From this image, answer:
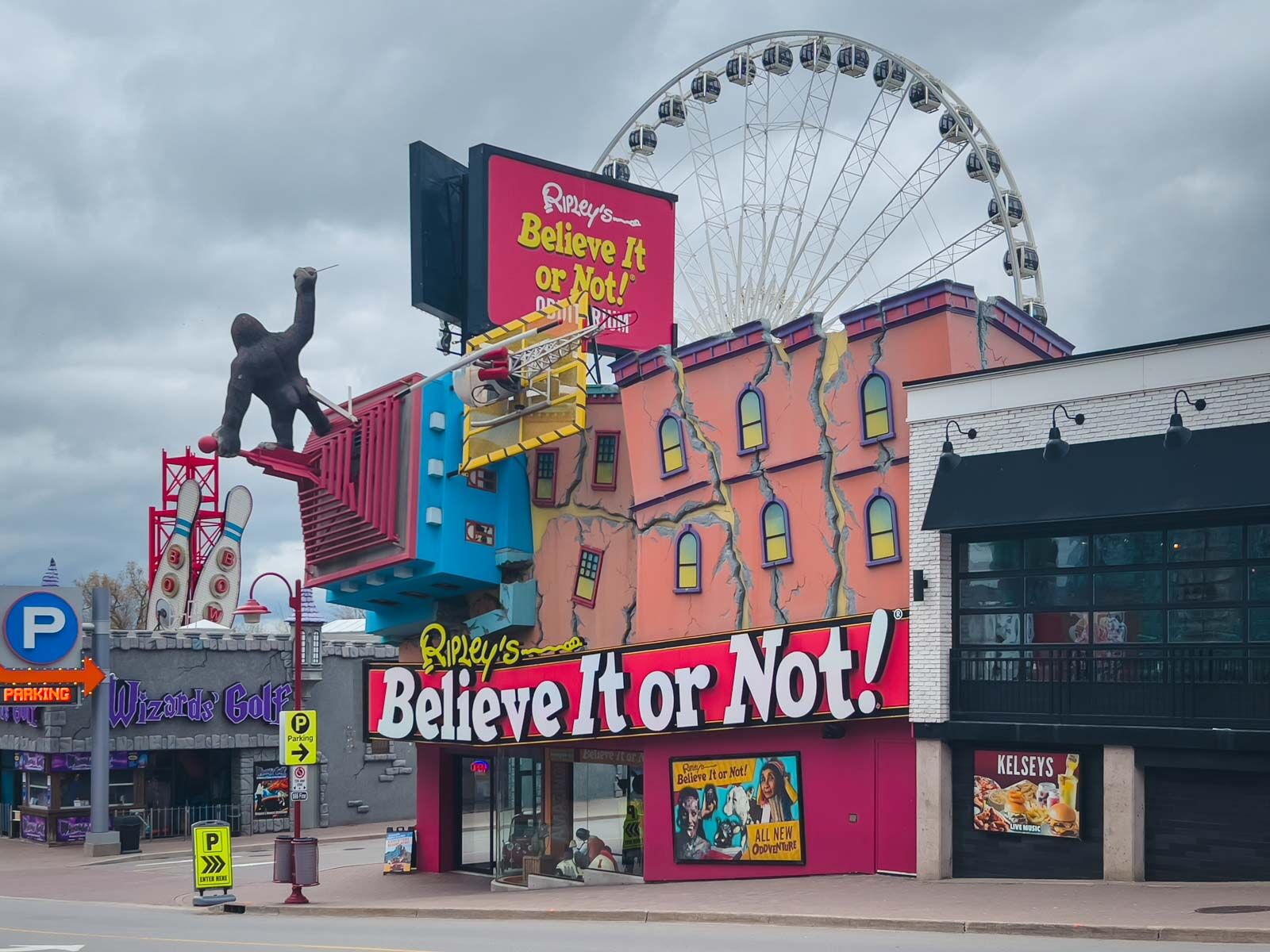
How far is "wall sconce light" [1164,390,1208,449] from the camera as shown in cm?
2119

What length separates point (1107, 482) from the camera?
71.8ft

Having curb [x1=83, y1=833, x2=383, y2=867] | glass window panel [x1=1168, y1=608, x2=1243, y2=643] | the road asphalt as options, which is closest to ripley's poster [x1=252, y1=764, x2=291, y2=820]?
curb [x1=83, y1=833, x2=383, y2=867]

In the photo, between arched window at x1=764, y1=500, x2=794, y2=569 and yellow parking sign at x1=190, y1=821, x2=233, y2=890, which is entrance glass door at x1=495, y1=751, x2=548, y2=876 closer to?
yellow parking sign at x1=190, y1=821, x2=233, y2=890

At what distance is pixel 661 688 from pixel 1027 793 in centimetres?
815

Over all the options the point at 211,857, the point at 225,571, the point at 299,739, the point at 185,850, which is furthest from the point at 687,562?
the point at 225,571

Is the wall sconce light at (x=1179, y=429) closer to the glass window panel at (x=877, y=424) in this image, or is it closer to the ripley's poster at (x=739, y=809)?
the glass window panel at (x=877, y=424)

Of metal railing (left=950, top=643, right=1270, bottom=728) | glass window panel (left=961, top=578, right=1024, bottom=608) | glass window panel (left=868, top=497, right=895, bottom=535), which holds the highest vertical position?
glass window panel (left=868, top=497, right=895, bottom=535)

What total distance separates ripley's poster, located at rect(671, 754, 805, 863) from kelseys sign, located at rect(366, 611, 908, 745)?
95 cm

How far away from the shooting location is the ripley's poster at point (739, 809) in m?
26.5

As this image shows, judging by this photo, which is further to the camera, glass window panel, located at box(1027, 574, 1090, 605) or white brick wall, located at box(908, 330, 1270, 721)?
glass window panel, located at box(1027, 574, 1090, 605)

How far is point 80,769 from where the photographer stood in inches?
1930

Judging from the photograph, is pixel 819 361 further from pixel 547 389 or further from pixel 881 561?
pixel 547 389

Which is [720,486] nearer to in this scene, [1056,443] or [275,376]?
[1056,443]

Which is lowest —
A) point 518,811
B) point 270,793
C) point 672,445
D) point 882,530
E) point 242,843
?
Result: point 242,843
